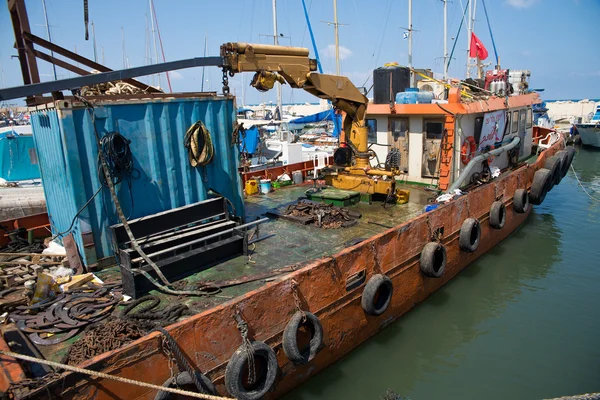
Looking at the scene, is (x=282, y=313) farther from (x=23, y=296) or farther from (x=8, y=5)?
(x=8, y=5)

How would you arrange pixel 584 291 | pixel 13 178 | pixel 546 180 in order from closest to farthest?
pixel 584 291 → pixel 546 180 → pixel 13 178

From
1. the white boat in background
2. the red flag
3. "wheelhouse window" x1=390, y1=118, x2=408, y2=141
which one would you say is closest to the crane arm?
"wheelhouse window" x1=390, y1=118, x2=408, y2=141

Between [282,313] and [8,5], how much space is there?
6.43m

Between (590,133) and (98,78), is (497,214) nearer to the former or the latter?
(98,78)

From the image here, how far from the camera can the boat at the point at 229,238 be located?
3893 mm

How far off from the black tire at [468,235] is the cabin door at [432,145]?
2.39m

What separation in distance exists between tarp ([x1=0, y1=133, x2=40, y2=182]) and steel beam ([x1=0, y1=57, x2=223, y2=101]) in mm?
13096

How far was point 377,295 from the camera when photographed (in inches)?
239

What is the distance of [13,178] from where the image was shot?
52.5 feet

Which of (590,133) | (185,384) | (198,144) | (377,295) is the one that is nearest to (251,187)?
(198,144)

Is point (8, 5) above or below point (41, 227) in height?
above

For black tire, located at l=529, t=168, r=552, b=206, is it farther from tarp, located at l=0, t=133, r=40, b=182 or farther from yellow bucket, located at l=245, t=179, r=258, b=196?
tarp, located at l=0, t=133, r=40, b=182

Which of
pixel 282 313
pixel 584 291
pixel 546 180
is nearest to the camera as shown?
pixel 282 313

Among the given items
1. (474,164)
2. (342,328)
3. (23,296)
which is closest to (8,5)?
(23,296)
